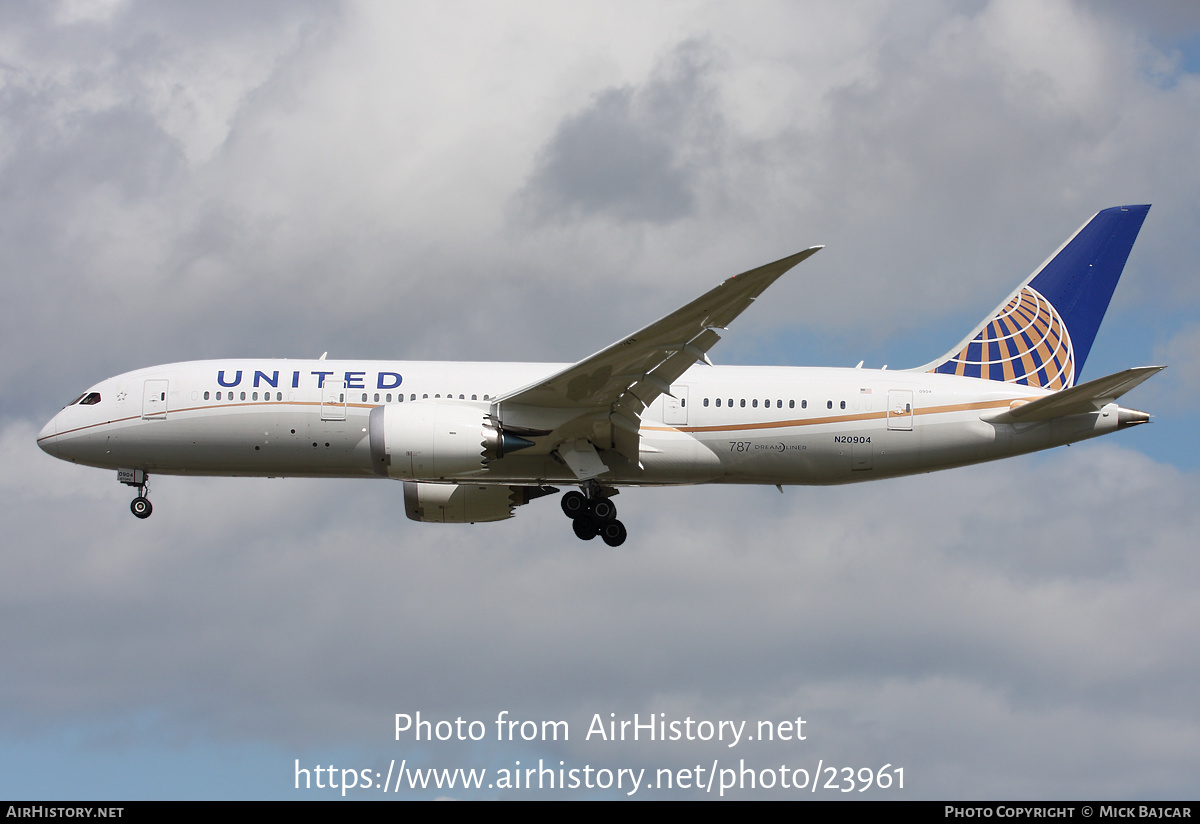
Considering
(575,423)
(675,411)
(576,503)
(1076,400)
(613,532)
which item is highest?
(675,411)

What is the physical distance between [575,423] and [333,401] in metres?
6.25

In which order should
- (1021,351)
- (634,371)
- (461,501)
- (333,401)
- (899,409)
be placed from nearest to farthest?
(634,371), (333,401), (899,409), (1021,351), (461,501)

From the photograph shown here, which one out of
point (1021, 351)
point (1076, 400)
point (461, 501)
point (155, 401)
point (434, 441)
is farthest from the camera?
point (461, 501)

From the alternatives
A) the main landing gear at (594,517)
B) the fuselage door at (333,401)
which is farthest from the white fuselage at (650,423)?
the main landing gear at (594,517)

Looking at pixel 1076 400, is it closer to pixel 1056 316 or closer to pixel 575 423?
pixel 1056 316

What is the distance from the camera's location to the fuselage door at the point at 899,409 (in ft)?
110

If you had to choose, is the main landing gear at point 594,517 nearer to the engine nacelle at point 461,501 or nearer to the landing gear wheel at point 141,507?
the engine nacelle at point 461,501

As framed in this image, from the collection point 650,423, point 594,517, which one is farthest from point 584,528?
point 650,423

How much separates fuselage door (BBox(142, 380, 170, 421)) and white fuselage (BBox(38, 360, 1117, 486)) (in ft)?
0.09

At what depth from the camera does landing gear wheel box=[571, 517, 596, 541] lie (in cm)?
3441

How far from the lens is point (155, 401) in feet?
111
